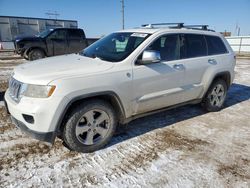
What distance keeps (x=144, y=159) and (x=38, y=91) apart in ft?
5.50

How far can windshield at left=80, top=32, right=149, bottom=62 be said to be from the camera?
10.8ft

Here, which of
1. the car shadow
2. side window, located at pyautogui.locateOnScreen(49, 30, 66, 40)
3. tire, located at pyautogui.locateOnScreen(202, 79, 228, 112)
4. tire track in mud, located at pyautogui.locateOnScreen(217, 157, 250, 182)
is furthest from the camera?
side window, located at pyautogui.locateOnScreen(49, 30, 66, 40)

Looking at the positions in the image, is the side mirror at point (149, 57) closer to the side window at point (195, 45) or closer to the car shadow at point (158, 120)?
the side window at point (195, 45)

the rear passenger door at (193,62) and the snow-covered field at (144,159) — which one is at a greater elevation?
the rear passenger door at (193,62)

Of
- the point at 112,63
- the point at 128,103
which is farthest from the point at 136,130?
the point at 112,63

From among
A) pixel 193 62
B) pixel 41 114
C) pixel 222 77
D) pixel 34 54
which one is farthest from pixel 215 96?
pixel 34 54

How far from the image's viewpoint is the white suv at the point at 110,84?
259cm

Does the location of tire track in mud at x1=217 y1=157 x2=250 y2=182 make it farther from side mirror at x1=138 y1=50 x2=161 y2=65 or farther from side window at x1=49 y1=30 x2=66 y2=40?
side window at x1=49 y1=30 x2=66 y2=40

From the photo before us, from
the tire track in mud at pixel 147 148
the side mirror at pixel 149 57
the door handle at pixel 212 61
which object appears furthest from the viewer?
the door handle at pixel 212 61

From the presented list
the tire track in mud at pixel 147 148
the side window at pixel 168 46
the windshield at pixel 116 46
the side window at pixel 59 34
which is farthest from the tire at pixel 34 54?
the tire track in mud at pixel 147 148

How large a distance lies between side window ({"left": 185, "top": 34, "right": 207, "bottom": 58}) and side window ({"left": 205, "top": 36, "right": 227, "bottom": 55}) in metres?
0.16

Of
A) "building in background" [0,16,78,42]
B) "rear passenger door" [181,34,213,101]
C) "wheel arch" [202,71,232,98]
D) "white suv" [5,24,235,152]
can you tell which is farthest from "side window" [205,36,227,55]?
"building in background" [0,16,78,42]

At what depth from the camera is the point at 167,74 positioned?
353cm

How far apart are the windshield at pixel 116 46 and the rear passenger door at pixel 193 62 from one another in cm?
94
